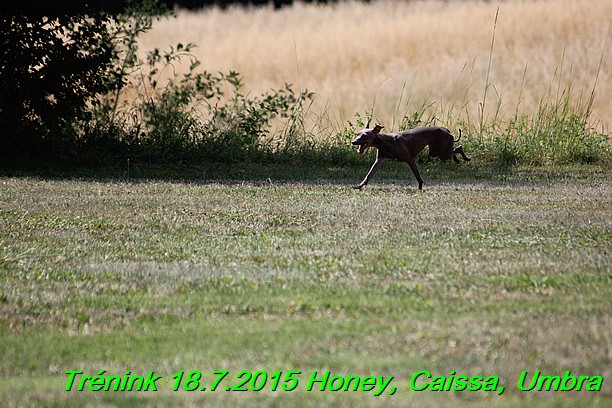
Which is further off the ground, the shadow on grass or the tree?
the tree

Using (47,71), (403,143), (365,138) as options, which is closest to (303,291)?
(365,138)

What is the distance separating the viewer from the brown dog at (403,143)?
10.7m

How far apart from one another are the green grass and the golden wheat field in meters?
7.41

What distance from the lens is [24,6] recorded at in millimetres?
13641

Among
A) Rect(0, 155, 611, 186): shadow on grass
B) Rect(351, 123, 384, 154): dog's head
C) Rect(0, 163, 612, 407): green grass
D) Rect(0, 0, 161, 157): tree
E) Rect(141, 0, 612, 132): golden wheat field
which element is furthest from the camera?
Rect(141, 0, 612, 132): golden wheat field

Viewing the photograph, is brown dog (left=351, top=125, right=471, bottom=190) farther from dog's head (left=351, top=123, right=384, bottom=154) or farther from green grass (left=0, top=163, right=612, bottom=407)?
green grass (left=0, top=163, right=612, bottom=407)

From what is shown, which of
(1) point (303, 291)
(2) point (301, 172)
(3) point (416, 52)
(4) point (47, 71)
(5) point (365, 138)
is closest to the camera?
(1) point (303, 291)

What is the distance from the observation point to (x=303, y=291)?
553 centimetres

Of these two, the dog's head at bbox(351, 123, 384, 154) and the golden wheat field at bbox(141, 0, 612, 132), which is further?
the golden wheat field at bbox(141, 0, 612, 132)

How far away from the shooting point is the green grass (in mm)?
4016

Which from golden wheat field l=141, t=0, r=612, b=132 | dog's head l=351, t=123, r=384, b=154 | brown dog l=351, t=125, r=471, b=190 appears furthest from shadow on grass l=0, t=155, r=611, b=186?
golden wheat field l=141, t=0, r=612, b=132

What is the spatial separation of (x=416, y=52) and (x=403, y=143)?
408 inches

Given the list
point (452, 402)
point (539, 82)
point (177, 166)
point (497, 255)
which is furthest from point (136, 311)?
point (539, 82)

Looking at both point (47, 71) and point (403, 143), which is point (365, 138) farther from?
point (47, 71)
